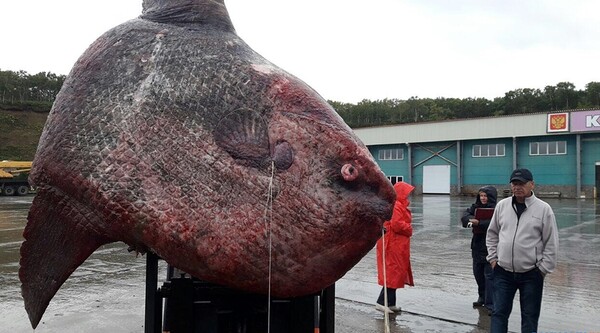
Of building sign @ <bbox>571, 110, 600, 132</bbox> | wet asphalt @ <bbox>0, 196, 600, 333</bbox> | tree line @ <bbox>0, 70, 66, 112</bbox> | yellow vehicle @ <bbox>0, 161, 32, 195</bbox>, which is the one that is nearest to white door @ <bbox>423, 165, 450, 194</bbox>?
building sign @ <bbox>571, 110, 600, 132</bbox>

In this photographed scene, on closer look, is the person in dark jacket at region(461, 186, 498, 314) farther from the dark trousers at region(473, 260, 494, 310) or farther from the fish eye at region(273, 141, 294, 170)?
the fish eye at region(273, 141, 294, 170)

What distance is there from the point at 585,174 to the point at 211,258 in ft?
109

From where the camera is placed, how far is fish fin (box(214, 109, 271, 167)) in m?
1.44

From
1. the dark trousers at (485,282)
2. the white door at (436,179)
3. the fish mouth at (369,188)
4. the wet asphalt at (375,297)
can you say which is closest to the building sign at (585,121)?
the white door at (436,179)

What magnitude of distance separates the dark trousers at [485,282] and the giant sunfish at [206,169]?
197 inches

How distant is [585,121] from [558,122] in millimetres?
1454

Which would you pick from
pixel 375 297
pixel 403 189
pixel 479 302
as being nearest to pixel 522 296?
pixel 403 189

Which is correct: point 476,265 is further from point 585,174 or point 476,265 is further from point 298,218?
point 585,174

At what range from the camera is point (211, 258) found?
141cm

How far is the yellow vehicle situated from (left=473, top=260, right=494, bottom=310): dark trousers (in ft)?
93.8

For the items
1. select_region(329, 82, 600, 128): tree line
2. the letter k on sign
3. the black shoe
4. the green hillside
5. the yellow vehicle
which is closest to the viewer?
the black shoe

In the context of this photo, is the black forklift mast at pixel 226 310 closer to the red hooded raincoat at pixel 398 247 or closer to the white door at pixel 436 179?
the red hooded raincoat at pixel 398 247

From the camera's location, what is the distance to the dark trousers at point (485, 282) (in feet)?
19.4

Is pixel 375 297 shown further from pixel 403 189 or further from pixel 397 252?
pixel 403 189
